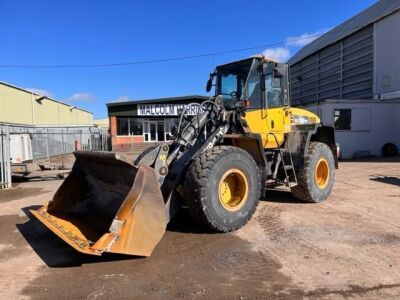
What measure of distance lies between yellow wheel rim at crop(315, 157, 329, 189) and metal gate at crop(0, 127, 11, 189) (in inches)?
363

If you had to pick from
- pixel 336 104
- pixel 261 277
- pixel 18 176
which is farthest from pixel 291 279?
pixel 336 104

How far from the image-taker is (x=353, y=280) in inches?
188

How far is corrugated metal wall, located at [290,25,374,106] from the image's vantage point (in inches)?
963

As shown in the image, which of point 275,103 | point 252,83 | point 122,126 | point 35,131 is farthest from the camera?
point 122,126

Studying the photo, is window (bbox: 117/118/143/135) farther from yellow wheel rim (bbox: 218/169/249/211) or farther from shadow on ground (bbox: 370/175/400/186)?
yellow wheel rim (bbox: 218/169/249/211)

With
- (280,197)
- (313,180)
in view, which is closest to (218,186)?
(313,180)

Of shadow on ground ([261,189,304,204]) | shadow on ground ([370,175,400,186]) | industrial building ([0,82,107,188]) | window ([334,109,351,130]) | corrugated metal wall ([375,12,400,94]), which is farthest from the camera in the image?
corrugated metal wall ([375,12,400,94])

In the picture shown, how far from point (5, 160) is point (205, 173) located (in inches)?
361

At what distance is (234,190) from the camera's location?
23.1 ft

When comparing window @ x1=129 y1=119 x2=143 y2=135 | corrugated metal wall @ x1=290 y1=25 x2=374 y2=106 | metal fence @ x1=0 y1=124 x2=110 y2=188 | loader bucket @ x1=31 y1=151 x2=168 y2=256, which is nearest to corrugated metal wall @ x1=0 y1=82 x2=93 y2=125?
metal fence @ x1=0 y1=124 x2=110 y2=188

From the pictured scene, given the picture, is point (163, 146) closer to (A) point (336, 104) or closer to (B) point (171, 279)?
(B) point (171, 279)

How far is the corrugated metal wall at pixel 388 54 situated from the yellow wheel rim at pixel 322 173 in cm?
1481

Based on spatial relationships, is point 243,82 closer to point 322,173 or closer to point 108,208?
point 322,173

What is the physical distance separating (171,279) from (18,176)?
12519mm
